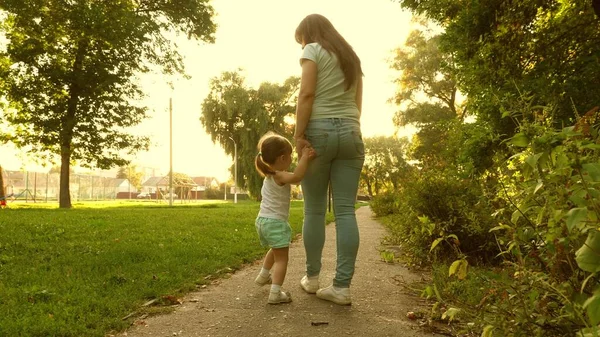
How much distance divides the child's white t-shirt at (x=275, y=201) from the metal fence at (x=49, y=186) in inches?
1354

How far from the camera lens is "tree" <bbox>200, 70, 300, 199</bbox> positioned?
3719 cm

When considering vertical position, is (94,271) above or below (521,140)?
below

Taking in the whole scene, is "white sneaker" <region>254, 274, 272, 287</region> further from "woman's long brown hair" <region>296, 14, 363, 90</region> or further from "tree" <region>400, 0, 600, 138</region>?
"tree" <region>400, 0, 600, 138</region>

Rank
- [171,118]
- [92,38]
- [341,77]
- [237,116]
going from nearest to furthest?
[341,77], [92,38], [171,118], [237,116]

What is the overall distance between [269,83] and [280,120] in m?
3.63

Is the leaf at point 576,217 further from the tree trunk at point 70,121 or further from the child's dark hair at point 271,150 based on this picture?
the tree trunk at point 70,121

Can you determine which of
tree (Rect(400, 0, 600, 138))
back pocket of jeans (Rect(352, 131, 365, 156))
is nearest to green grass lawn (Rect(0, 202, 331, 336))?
back pocket of jeans (Rect(352, 131, 365, 156))

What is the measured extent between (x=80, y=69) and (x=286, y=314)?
2179 centimetres

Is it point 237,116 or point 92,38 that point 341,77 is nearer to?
point 92,38

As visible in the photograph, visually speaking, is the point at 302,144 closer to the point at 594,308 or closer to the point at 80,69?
the point at 594,308

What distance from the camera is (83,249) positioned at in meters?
5.86

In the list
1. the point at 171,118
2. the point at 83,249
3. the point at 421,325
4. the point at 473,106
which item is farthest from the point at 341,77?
the point at 171,118

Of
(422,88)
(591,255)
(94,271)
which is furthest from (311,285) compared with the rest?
(422,88)

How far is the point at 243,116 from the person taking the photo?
124ft
